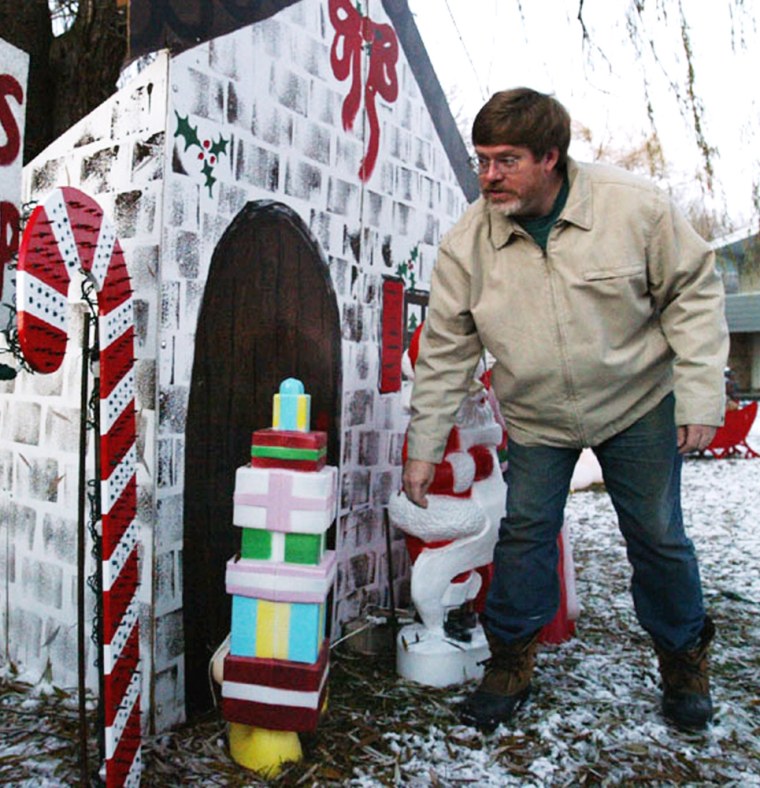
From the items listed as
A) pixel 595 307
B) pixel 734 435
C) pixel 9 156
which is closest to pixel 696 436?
pixel 595 307

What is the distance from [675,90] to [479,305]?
2.23 metres

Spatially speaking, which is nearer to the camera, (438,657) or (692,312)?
(692,312)

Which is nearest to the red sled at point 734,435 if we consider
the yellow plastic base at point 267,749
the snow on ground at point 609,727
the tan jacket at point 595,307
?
the snow on ground at point 609,727

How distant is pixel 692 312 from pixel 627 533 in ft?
2.24

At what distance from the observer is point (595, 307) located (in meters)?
2.31

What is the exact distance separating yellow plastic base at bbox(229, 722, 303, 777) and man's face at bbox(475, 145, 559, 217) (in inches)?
60.0

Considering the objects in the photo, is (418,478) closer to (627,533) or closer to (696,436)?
(627,533)

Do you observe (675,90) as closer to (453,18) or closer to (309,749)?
(453,18)

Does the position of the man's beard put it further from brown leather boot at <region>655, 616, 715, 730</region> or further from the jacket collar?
brown leather boot at <region>655, 616, 715, 730</region>

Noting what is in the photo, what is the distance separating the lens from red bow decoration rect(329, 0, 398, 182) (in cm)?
309

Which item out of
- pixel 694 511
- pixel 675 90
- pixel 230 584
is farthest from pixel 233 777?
pixel 694 511

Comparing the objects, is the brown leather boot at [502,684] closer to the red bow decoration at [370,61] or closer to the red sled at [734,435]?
the red bow decoration at [370,61]

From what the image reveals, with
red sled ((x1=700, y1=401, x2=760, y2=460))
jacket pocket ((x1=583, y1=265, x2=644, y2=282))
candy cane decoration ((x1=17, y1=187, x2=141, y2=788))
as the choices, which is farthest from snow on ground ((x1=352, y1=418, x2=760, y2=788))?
red sled ((x1=700, y1=401, x2=760, y2=460))

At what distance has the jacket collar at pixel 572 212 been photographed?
2305 millimetres
